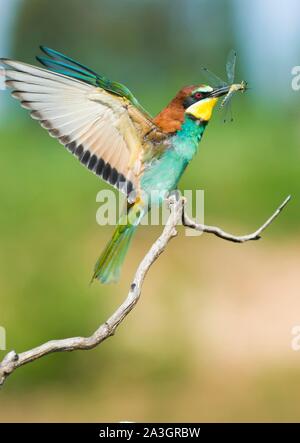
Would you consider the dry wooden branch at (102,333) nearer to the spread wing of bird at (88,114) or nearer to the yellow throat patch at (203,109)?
the spread wing of bird at (88,114)

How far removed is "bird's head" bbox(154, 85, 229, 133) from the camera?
188 centimetres

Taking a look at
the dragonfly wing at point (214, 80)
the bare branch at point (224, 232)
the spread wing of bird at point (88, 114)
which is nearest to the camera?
the bare branch at point (224, 232)

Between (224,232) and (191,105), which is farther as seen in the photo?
(191,105)

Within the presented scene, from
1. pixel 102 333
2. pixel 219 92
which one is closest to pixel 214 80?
pixel 219 92

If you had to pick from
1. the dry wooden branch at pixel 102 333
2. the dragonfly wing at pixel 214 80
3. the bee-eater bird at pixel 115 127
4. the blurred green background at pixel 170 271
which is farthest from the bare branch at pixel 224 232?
the blurred green background at pixel 170 271

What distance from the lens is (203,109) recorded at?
1897mm

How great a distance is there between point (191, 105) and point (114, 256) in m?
0.32

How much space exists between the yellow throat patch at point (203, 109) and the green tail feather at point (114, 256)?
252 mm

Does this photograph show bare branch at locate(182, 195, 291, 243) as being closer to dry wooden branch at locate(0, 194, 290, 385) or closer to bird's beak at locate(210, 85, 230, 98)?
dry wooden branch at locate(0, 194, 290, 385)

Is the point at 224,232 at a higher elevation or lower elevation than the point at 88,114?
lower

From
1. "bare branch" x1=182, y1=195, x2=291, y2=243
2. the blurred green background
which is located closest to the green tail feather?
"bare branch" x1=182, y1=195, x2=291, y2=243

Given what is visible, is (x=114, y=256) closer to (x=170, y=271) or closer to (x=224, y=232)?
(x=224, y=232)

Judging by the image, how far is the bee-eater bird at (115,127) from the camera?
5.52ft
